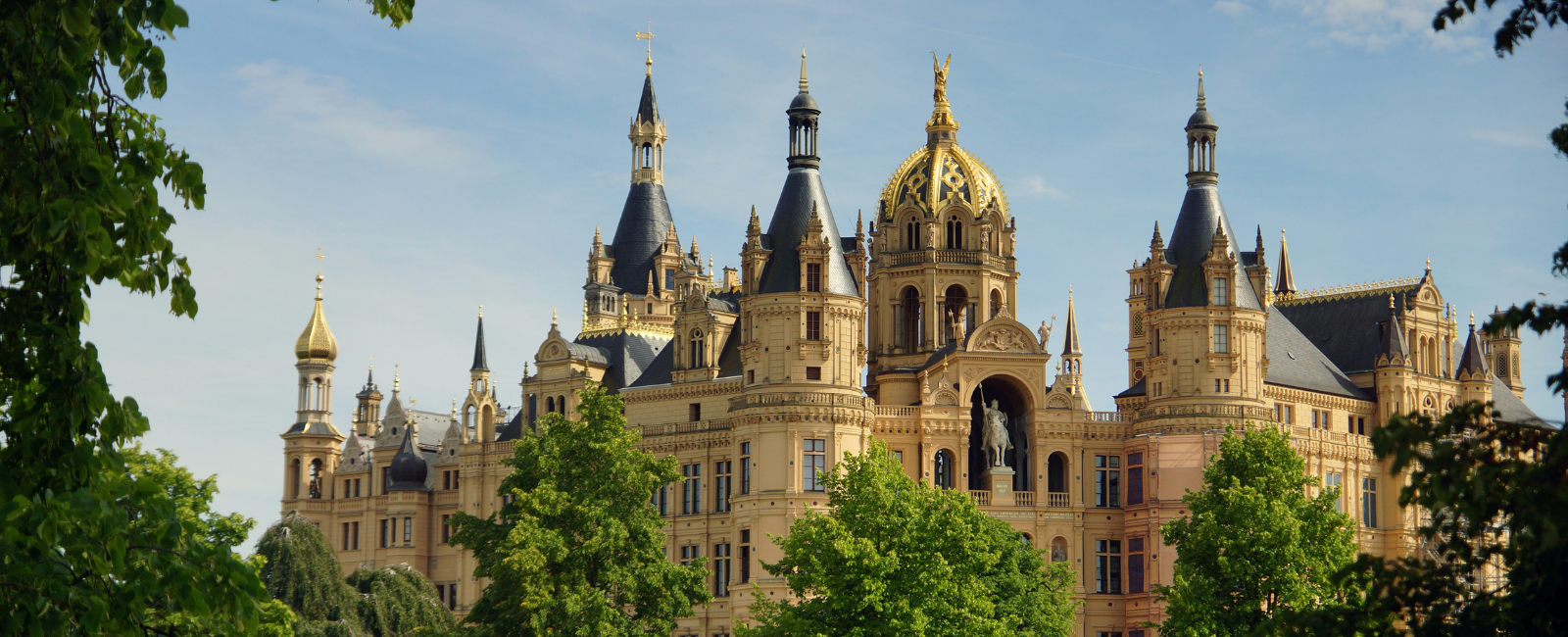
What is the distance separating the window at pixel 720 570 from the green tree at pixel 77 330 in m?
67.4

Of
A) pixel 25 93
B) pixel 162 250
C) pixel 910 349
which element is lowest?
pixel 162 250

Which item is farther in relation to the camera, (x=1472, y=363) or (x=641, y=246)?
(x=641, y=246)

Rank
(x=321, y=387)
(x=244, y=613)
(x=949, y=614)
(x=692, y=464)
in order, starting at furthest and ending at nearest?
(x=321, y=387) → (x=692, y=464) → (x=949, y=614) → (x=244, y=613)

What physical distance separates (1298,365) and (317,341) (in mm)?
59434

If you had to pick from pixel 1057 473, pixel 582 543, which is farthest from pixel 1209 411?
pixel 582 543

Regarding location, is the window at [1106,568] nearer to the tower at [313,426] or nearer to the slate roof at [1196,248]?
the slate roof at [1196,248]

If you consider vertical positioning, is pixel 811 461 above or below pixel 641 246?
below

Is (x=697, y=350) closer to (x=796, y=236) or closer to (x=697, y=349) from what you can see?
(x=697, y=349)

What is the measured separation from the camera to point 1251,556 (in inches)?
2352

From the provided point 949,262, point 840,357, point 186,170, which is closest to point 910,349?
point 949,262

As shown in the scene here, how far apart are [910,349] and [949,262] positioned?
14.2 feet

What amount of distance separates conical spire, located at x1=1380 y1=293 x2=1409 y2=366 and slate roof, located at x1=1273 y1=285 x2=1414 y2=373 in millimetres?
598

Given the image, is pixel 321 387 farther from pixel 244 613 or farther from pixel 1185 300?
pixel 244 613

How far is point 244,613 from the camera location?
18.8 meters
